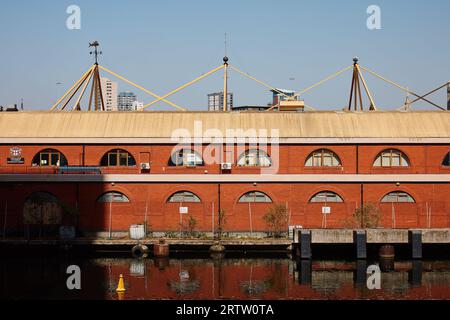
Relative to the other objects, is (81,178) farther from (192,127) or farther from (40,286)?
(40,286)

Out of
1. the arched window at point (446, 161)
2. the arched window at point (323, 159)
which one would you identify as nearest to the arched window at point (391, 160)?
the arched window at point (446, 161)

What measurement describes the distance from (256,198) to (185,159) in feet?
20.2

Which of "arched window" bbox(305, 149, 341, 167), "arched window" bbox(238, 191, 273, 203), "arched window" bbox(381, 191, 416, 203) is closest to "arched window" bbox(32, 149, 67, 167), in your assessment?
"arched window" bbox(238, 191, 273, 203)

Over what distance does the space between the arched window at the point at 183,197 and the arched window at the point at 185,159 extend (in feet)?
7.20

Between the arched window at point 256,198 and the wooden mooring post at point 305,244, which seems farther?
the arched window at point 256,198

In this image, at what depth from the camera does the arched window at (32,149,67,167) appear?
196ft

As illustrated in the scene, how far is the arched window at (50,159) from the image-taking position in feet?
196

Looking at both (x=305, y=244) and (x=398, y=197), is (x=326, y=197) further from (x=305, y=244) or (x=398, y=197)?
(x=305, y=244)

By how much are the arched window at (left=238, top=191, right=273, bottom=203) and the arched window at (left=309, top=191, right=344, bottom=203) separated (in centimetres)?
336

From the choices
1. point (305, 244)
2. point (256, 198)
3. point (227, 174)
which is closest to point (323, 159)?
point (256, 198)

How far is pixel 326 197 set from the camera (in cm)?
5850

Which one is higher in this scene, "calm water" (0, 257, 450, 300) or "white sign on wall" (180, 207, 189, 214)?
"white sign on wall" (180, 207, 189, 214)

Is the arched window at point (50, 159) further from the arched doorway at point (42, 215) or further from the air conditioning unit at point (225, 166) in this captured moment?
the air conditioning unit at point (225, 166)

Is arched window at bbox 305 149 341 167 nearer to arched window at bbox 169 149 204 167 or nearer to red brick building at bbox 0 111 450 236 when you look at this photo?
red brick building at bbox 0 111 450 236
